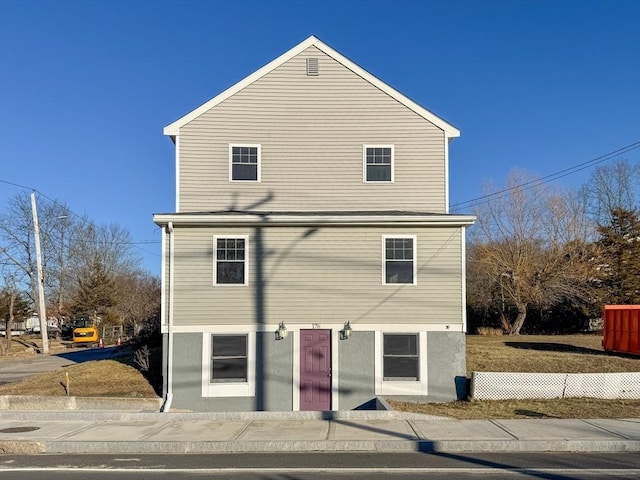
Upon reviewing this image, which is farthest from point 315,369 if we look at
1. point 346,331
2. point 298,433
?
point 298,433

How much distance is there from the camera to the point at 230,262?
16328 millimetres

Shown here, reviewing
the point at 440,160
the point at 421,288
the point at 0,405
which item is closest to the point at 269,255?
the point at 421,288

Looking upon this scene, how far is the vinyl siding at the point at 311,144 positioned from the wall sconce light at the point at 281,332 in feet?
11.7

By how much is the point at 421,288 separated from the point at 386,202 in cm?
286

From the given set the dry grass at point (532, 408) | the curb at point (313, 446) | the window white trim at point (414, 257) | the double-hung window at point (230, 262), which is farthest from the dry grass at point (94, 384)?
the dry grass at point (532, 408)

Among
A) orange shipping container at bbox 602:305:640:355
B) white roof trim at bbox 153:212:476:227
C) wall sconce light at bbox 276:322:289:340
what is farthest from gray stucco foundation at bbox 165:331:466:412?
orange shipping container at bbox 602:305:640:355

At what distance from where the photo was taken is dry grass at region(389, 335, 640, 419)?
42.2 feet

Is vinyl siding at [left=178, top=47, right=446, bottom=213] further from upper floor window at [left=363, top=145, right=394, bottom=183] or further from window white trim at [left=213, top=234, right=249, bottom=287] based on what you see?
window white trim at [left=213, top=234, right=249, bottom=287]

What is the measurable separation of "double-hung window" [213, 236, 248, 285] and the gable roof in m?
3.86

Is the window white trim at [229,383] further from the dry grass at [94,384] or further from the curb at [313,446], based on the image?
the curb at [313,446]

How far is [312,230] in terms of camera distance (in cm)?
1645

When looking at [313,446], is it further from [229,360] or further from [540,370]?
[540,370]

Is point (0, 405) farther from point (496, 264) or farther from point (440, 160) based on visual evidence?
point (496, 264)

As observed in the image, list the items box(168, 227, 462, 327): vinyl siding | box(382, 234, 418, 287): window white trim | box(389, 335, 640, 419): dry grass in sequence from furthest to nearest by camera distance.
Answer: box(382, 234, 418, 287): window white trim
box(168, 227, 462, 327): vinyl siding
box(389, 335, 640, 419): dry grass
